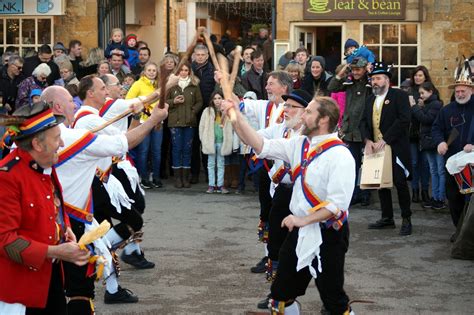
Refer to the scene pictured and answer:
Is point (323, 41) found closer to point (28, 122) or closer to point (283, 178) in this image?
point (283, 178)

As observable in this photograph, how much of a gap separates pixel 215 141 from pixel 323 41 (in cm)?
440

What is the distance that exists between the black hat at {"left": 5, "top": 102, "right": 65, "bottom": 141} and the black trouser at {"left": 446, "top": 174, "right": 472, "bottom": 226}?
20.3ft

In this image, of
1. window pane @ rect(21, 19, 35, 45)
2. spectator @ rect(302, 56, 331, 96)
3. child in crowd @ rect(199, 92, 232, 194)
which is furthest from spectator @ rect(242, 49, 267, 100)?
window pane @ rect(21, 19, 35, 45)

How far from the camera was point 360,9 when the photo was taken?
1620 cm

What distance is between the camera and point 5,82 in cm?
1407

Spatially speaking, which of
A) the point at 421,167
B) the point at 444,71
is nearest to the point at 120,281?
the point at 421,167

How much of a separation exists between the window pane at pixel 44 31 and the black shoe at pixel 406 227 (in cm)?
929

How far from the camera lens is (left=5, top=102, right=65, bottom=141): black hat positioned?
503cm

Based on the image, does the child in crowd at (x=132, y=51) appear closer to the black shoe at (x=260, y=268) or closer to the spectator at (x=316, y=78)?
the spectator at (x=316, y=78)

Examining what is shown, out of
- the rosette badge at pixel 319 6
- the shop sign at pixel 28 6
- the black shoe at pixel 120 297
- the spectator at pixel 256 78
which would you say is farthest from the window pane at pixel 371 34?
the black shoe at pixel 120 297

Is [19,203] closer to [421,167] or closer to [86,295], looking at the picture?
[86,295]

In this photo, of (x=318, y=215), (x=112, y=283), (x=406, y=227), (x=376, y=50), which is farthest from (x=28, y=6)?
(x=318, y=215)

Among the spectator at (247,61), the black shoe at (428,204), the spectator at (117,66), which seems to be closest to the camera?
the black shoe at (428,204)

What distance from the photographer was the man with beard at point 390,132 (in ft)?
35.6
